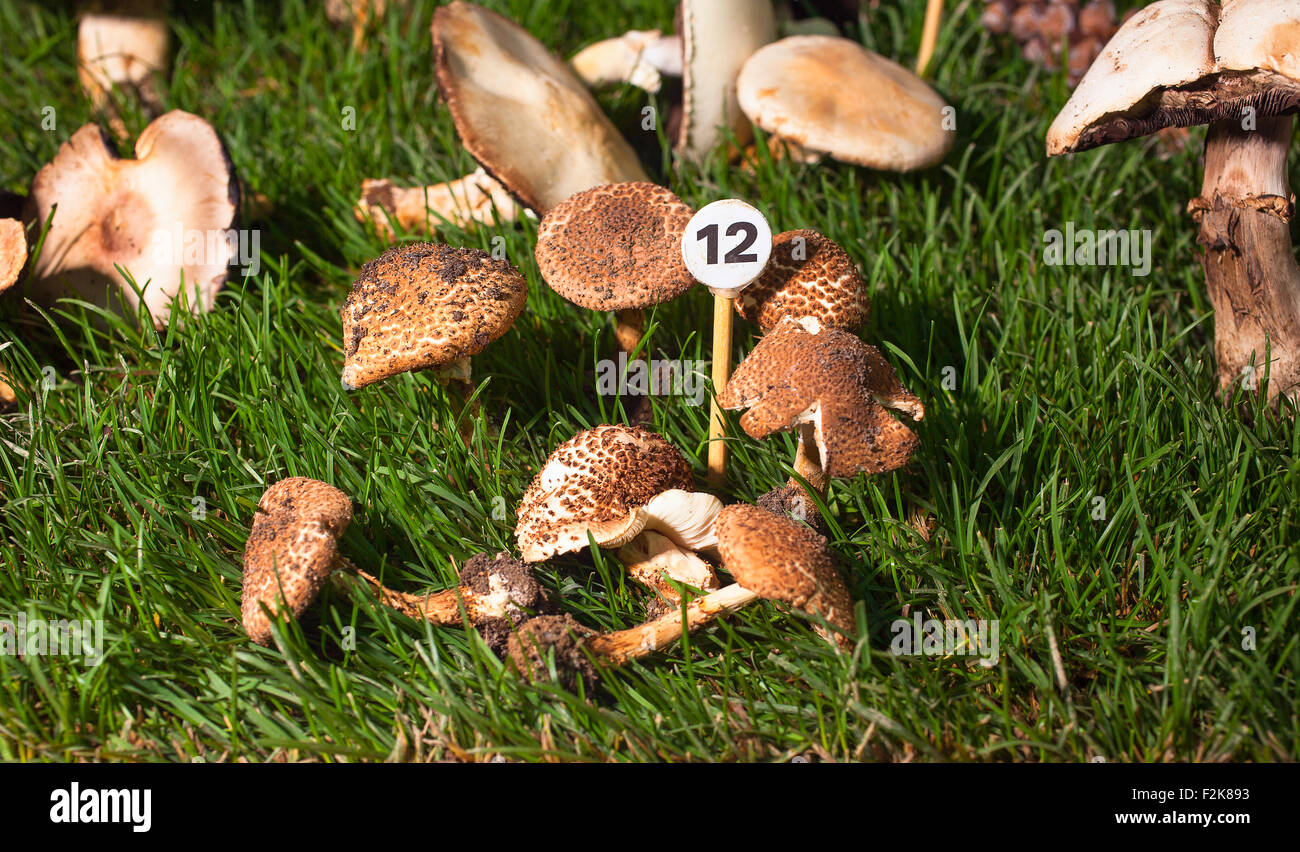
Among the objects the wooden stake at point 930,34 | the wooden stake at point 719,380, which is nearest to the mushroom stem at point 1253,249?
the wooden stake at point 930,34

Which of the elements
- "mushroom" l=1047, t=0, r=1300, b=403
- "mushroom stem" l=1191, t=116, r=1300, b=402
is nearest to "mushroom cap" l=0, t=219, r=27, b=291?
"mushroom" l=1047, t=0, r=1300, b=403

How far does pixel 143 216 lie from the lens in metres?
4.35

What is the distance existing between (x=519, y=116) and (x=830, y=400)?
2333 mm

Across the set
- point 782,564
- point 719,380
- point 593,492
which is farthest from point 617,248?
point 782,564

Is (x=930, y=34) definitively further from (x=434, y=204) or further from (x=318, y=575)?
(x=318, y=575)

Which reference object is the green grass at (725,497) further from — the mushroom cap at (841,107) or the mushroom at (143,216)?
the mushroom cap at (841,107)

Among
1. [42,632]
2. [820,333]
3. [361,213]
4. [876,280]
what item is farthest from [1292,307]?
[42,632]

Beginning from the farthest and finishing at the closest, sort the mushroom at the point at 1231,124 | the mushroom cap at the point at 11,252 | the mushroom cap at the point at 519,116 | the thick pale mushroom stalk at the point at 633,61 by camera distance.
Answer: the thick pale mushroom stalk at the point at 633,61 → the mushroom cap at the point at 519,116 → the mushroom cap at the point at 11,252 → the mushroom at the point at 1231,124

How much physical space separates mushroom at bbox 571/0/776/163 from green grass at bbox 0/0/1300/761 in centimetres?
29

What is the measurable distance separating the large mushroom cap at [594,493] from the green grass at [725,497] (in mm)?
282

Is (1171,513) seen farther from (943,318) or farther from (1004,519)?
(943,318)

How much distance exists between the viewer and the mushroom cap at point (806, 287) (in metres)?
3.37

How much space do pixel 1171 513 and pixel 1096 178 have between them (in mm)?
2221

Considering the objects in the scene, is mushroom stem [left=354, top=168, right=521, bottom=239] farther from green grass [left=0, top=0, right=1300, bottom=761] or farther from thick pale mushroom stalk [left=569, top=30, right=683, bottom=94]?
thick pale mushroom stalk [left=569, top=30, right=683, bottom=94]
